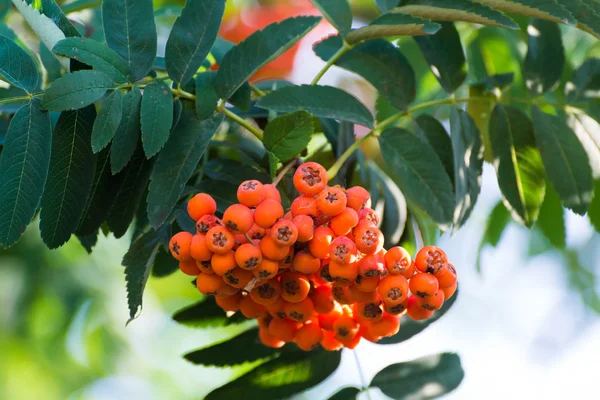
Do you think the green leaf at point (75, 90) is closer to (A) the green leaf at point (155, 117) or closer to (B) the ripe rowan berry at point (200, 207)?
(A) the green leaf at point (155, 117)

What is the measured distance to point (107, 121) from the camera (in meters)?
0.96

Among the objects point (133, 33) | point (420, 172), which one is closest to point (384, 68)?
point (420, 172)

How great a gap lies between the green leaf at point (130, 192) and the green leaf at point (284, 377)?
14.3 inches

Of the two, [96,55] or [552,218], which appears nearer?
[96,55]

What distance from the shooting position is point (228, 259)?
873 mm

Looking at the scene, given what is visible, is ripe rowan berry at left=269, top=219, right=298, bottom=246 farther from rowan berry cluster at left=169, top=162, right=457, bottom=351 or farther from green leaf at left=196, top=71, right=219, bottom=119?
green leaf at left=196, top=71, right=219, bottom=119

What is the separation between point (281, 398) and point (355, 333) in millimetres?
253

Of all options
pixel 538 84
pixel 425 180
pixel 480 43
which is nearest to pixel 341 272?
pixel 425 180

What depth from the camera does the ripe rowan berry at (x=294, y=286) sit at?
3.17 ft

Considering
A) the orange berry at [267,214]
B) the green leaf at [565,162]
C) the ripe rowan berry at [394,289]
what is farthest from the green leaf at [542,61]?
the orange berry at [267,214]

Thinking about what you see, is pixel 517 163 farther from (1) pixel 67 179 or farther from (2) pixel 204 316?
(1) pixel 67 179

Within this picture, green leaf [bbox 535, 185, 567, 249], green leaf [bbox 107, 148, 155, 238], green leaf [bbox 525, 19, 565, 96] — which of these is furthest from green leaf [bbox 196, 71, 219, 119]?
green leaf [bbox 535, 185, 567, 249]

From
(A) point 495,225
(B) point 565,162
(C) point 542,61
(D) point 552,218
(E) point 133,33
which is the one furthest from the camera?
(A) point 495,225

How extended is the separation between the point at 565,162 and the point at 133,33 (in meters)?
0.85
